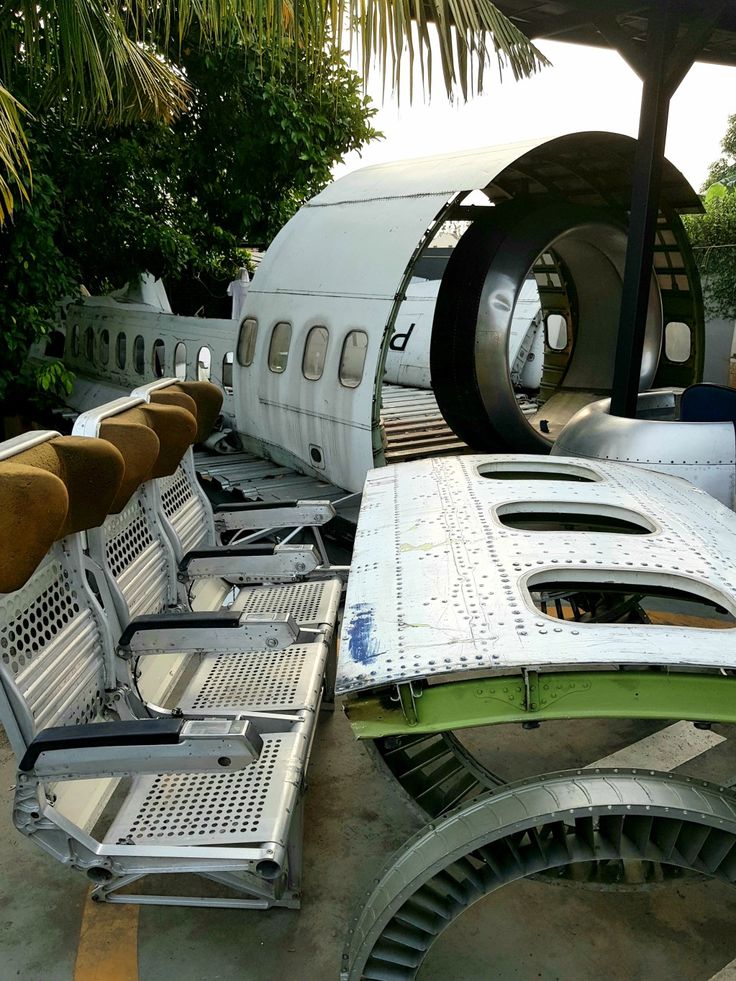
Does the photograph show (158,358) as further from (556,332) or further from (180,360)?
(556,332)

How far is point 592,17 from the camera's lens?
6.98 meters

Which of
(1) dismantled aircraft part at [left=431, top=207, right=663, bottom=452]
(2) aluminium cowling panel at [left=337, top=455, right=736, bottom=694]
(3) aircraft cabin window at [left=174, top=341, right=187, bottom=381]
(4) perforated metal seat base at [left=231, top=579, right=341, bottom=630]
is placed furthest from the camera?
(3) aircraft cabin window at [left=174, top=341, right=187, bottom=381]

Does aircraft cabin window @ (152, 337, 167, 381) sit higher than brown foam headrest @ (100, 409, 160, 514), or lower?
higher

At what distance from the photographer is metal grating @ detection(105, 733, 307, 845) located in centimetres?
309

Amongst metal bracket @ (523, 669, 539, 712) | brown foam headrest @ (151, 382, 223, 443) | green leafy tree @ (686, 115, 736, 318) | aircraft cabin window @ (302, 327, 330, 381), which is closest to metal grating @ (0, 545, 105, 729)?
metal bracket @ (523, 669, 539, 712)

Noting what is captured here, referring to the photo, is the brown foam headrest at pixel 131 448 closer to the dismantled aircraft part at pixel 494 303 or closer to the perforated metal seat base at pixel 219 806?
the perforated metal seat base at pixel 219 806

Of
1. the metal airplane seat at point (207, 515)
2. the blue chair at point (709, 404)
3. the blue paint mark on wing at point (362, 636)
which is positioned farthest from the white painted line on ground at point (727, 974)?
the blue chair at point (709, 404)

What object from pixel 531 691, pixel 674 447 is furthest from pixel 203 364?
pixel 531 691

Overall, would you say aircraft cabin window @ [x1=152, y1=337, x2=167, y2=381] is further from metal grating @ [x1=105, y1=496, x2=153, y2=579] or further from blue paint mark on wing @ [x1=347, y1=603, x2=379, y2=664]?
blue paint mark on wing @ [x1=347, y1=603, x2=379, y2=664]

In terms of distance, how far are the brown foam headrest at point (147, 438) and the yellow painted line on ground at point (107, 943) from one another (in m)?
1.80

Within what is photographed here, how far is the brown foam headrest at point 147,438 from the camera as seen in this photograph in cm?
386

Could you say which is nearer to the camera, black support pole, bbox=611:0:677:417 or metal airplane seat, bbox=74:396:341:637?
metal airplane seat, bbox=74:396:341:637

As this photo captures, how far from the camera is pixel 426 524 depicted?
373 cm

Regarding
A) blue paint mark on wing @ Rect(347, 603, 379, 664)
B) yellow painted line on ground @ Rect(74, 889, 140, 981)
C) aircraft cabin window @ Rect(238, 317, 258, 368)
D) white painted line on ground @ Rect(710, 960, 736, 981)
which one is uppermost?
aircraft cabin window @ Rect(238, 317, 258, 368)
